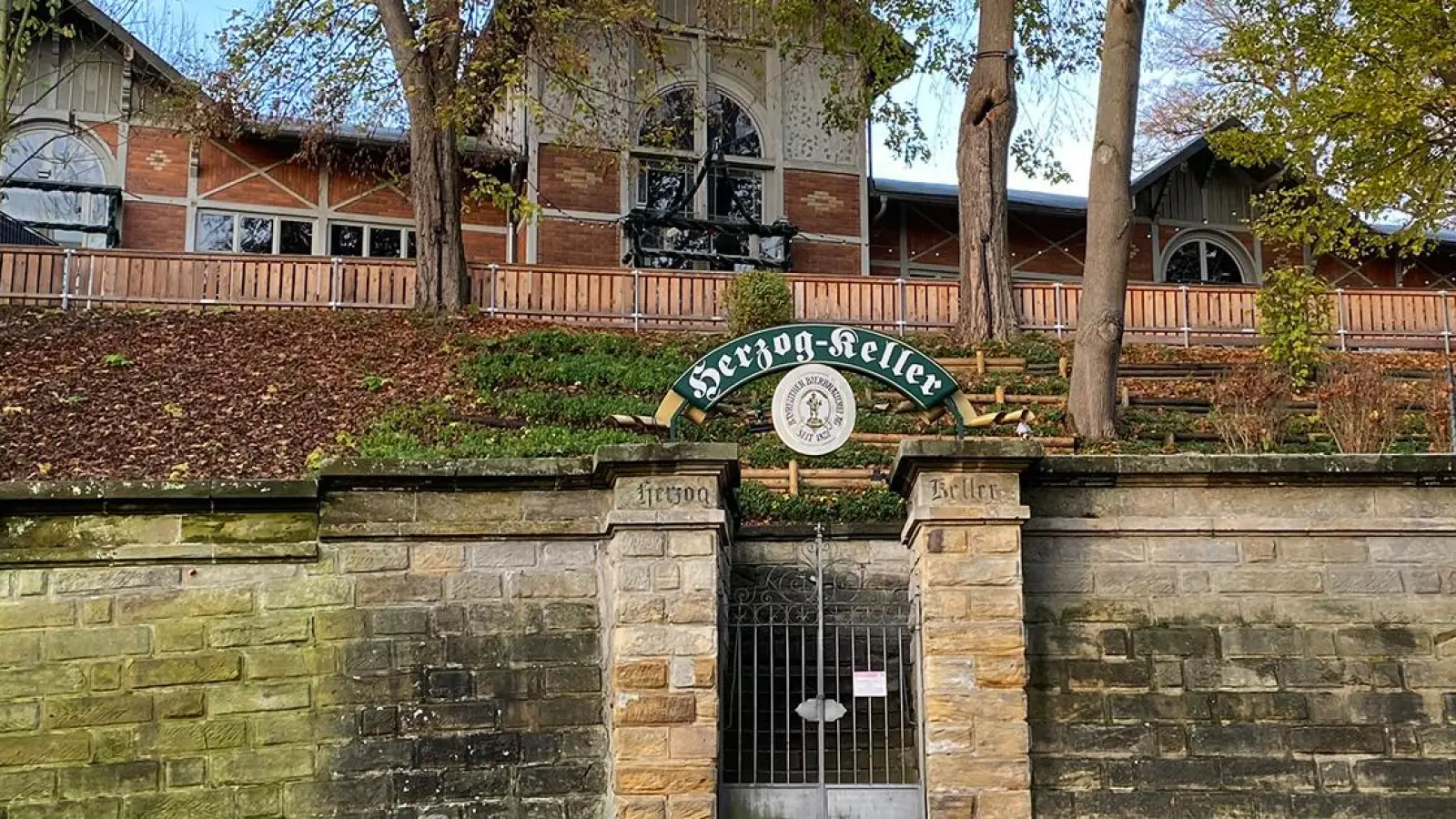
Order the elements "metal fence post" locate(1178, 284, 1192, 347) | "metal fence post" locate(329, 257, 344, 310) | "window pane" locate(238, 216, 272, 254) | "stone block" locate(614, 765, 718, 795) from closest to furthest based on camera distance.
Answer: "stone block" locate(614, 765, 718, 795) → "metal fence post" locate(329, 257, 344, 310) → "metal fence post" locate(1178, 284, 1192, 347) → "window pane" locate(238, 216, 272, 254)

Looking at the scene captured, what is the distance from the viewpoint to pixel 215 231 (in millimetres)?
25500

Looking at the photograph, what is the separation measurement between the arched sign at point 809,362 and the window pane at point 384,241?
18.6 metres

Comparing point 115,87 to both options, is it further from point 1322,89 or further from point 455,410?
point 1322,89

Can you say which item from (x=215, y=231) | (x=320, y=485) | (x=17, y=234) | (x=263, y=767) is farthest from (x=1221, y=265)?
(x=263, y=767)

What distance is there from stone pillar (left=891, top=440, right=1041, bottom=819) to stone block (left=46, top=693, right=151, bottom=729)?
439 centimetres

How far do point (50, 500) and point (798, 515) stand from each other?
22.8ft

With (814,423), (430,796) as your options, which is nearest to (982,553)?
(814,423)

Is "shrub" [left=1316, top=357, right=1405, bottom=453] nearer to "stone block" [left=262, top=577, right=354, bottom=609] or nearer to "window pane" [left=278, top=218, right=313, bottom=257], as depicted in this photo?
"stone block" [left=262, top=577, right=354, bottom=609]

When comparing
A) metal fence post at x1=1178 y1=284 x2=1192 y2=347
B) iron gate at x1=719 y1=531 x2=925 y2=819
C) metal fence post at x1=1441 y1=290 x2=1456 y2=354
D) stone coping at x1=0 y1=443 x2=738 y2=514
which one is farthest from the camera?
metal fence post at x1=1441 y1=290 x2=1456 y2=354

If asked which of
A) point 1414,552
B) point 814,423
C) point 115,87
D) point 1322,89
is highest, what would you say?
point 115,87

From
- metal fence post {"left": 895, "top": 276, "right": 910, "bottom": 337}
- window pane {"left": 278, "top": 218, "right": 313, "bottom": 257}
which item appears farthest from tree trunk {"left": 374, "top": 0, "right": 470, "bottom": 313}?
metal fence post {"left": 895, "top": 276, "right": 910, "bottom": 337}

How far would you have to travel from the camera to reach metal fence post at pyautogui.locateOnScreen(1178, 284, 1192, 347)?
71.7ft

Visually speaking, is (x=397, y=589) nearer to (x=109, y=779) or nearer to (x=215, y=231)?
(x=109, y=779)

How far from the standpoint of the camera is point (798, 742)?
9133 mm
